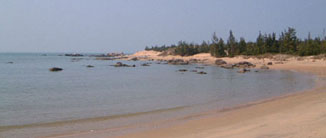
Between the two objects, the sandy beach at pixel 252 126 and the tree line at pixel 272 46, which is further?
the tree line at pixel 272 46

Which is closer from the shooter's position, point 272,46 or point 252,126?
point 252,126

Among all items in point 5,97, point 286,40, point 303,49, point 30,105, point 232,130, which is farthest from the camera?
point 286,40

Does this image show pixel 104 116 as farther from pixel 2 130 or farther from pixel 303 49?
pixel 303 49

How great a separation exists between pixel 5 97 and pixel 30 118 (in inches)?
295

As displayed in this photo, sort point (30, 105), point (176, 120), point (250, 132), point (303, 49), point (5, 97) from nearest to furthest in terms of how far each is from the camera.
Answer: point (250, 132), point (176, 120), point (30, 105), point (5, 97), point (303, 49)

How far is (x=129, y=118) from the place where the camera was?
1215cm

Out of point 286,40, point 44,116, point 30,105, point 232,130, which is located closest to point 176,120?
point 232,130

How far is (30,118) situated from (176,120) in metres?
6.10

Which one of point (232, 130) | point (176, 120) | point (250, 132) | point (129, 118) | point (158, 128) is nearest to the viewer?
point (250, 132)

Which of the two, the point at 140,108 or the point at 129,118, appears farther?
the point at 140,108

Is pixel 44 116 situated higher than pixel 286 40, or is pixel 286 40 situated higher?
pixel 286 40

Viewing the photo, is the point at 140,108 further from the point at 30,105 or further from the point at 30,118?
the point at 30,105

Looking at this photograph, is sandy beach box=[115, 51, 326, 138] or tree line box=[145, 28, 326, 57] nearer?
sandy beach box=[115, 51, 326, 138]

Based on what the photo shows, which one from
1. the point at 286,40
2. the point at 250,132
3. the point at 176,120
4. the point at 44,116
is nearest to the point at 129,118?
the point at 176,120
